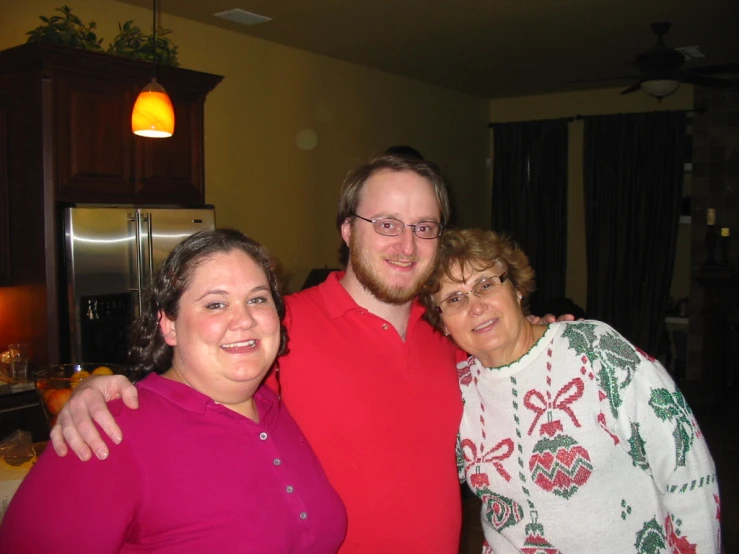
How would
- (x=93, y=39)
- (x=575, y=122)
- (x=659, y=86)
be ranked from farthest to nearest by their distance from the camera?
(x=575, y=122) → (x=659, y=86) → (x=93, y=39)

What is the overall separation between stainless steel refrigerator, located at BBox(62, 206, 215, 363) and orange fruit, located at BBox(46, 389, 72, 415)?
5.92ft

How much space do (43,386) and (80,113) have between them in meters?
2.25

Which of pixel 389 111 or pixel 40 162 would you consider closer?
pixel 40 162

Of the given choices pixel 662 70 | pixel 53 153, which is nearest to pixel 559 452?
pixel 53 153

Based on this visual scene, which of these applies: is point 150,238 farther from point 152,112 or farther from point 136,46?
point 136,46

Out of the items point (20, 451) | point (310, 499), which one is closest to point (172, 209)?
point (20, 451)

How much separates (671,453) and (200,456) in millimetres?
1014

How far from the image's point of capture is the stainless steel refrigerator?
362cm

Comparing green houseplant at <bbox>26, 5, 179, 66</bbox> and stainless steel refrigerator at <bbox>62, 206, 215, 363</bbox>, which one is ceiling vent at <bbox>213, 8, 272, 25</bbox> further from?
stainless steel refrigerator at <bbox>62, 206, 215, 363</bbox>

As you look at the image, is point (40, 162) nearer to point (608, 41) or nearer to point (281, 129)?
point (281, 129)

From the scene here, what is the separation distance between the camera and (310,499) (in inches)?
52.0

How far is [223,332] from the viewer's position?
50.1 inches

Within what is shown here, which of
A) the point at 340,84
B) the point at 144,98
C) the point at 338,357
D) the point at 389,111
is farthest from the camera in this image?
the point at 389,111

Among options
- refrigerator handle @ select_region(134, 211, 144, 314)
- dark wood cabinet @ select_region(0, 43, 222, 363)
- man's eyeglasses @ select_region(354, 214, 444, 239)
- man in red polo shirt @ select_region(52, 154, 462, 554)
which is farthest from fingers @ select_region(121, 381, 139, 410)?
refrigerator handle @ select_region(134, 211, 144, 314)
